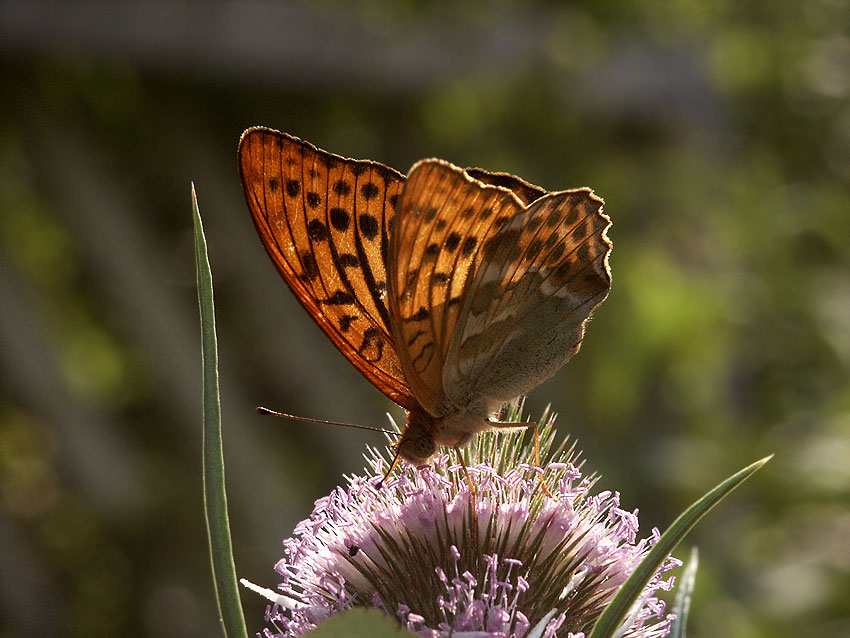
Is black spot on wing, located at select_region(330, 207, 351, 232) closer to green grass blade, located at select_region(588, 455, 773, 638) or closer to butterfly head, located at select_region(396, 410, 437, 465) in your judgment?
butterfly head, located at select_region(396, 410, 437, 465)

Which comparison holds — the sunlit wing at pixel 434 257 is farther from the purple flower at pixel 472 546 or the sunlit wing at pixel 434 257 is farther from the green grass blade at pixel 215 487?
the green grass blade at pixel 215 487

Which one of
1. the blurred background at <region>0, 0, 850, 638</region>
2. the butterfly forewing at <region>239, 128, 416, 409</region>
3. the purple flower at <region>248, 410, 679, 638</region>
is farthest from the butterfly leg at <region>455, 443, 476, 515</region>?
the blurred background at <region>0, 0, 850, 638</region>

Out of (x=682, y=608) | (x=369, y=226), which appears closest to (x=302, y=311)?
(x=369, y=226)

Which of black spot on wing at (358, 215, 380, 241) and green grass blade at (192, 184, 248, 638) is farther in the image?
black spot on wing at (358, 215, 380, 241)

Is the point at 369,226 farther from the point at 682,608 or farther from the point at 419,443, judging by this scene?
the point at 682,608

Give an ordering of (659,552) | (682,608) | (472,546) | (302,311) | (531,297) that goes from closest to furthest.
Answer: (659,552)
(682,608)
(472,546)
(531,297)
(302,311)

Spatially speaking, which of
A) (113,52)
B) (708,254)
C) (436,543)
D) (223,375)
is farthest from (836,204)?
(436,543)

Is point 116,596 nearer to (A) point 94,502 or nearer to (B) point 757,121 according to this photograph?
(A) point 94,502
